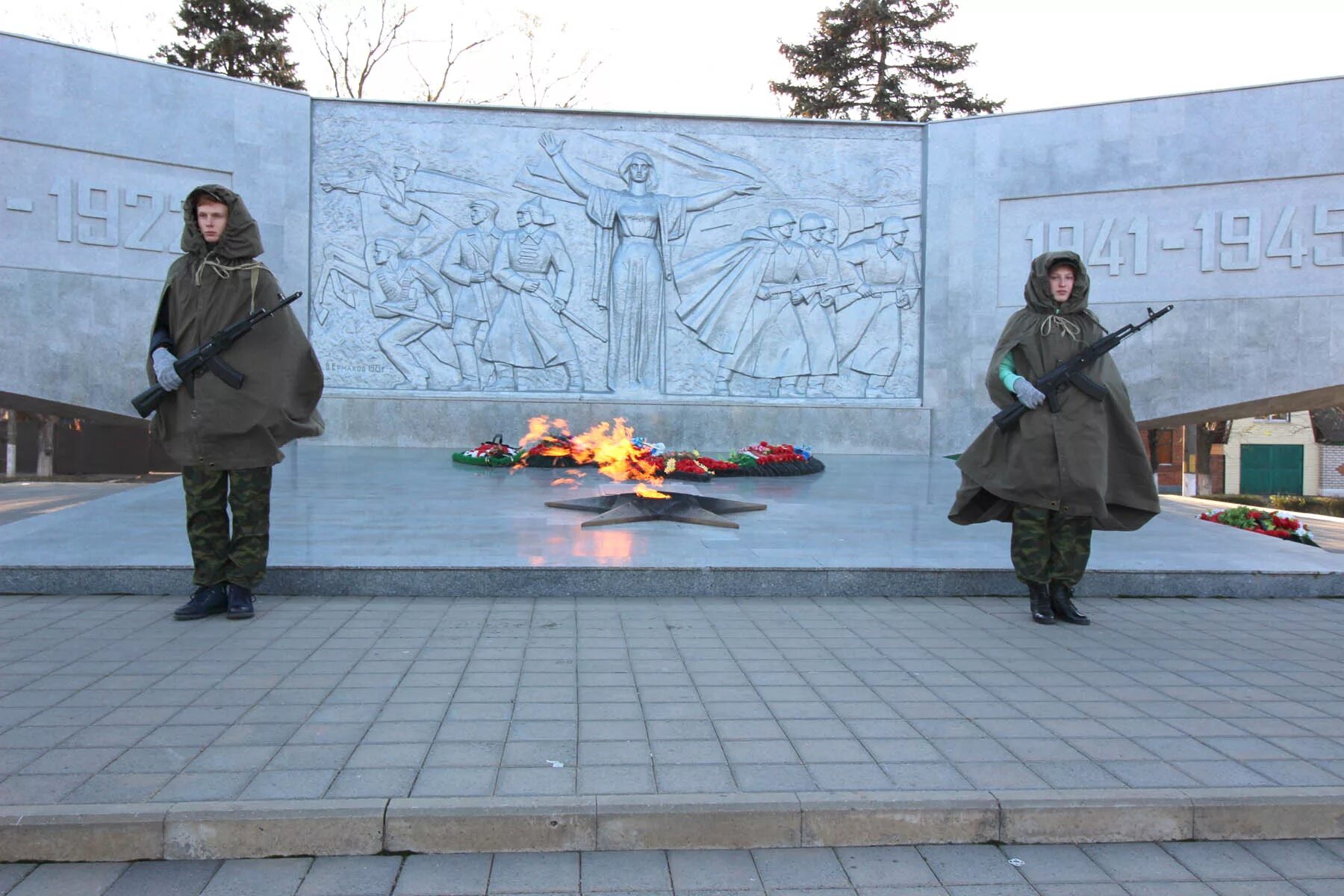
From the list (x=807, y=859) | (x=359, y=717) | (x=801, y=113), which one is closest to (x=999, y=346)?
(x=807, y=859)

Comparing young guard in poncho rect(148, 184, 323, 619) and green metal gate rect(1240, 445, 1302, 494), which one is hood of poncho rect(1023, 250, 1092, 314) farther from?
green metal gate rect(1240, 445, 1302, 494)

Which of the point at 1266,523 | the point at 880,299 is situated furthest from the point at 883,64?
the point at 1266,523

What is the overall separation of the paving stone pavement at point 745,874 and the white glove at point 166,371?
2.61m

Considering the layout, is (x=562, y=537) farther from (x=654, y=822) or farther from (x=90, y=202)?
(x=90, y=202)

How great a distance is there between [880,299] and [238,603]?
512 inches

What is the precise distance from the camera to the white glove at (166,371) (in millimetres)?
4449

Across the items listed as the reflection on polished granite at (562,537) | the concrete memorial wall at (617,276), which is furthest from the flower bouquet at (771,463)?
the concrete memorial wall at (617,276)

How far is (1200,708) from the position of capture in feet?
11.3

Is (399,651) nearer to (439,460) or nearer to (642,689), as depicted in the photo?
(642,689)

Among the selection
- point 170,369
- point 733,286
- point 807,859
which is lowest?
point 807,859

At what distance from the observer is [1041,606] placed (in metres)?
4.82

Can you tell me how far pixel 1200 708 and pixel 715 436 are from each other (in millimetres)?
12254

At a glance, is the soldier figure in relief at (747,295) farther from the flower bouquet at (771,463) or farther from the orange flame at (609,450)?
the flower bouquet at (771,463)

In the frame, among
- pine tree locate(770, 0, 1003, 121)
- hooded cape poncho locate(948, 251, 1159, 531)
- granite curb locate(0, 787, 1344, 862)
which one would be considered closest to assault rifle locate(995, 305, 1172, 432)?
hooded cape poncho locate(948, 251, 1159, 531)
